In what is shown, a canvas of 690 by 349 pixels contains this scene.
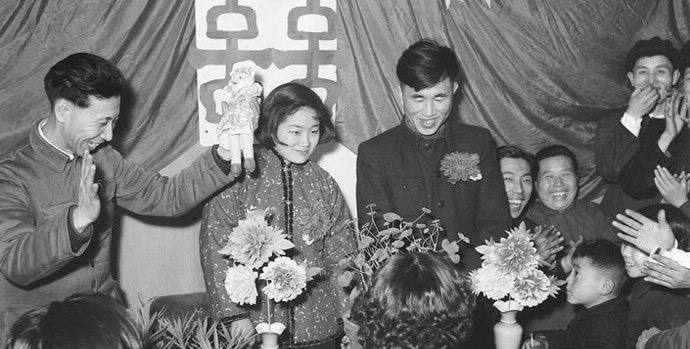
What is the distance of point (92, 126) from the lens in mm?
2471

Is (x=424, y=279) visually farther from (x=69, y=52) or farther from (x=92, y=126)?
(x=69, y=52)

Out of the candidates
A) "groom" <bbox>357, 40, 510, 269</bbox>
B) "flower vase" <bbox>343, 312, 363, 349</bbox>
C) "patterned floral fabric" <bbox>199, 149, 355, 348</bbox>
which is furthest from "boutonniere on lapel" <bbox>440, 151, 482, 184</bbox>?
"flower vase" <bbox>343, 312, 363, 349</bbox>

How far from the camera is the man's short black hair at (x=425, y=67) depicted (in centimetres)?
287

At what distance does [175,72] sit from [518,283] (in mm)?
1639

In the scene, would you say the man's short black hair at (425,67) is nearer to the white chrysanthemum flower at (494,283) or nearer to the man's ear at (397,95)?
the man's ear at (397,95)

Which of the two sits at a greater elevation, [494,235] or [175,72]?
[175,72]

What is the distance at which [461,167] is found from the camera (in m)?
2.86

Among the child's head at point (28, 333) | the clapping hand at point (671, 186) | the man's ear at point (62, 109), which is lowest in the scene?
the child's head at point (28, 333)

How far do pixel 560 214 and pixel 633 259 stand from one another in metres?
0.77

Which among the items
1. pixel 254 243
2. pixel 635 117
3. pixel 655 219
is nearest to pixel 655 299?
pixel 655 219

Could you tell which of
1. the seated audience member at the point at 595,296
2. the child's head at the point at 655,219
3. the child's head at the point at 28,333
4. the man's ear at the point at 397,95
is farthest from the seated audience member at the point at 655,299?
the child's head at the point at 28,333

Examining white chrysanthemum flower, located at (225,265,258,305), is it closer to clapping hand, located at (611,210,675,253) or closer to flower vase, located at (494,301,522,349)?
flower vase, located at (494,301,522,349)

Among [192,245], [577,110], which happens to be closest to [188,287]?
[192,245]

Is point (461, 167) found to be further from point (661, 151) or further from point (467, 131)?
point (661, 151)
